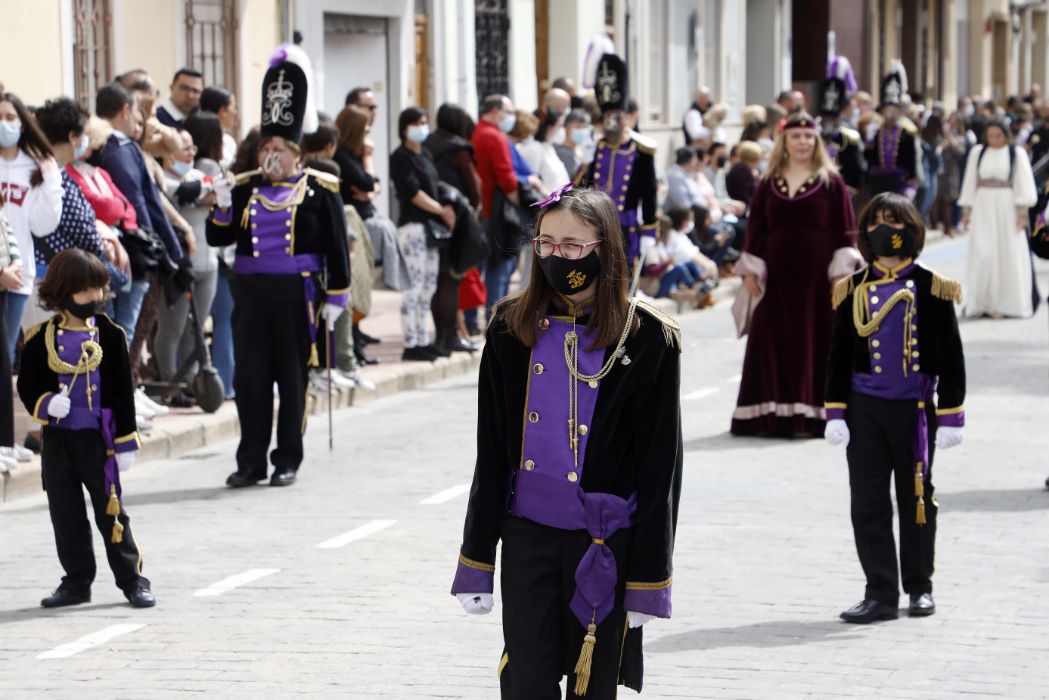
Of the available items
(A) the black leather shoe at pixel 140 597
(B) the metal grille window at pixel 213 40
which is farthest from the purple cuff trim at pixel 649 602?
(B) the metal grille window at pixel 213 40

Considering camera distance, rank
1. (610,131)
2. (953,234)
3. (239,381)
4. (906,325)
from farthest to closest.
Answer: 1. (953,234)
2. (610,131)
3. (239,381)
4. (906,325)

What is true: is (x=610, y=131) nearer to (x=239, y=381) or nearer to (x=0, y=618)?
(x=239, y=381)

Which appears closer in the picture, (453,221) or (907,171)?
(453,221)

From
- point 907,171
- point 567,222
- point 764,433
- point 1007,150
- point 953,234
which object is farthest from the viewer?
point 953,234

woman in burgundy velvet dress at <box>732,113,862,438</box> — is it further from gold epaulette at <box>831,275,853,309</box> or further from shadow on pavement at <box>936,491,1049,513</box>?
gold epaulette at <box>831,275,853,309</box>

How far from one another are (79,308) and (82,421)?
0.45 metres

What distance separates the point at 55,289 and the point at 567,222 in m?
3.70

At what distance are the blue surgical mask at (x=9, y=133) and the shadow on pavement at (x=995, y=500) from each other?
16.4ft

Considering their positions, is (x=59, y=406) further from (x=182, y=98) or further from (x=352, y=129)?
(x=352, y=129)

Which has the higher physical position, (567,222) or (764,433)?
(567,222)

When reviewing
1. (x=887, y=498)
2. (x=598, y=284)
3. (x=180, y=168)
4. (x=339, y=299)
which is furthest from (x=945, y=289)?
(x=180, y=168)

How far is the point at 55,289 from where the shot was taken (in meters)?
8.29

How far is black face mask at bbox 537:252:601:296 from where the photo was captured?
5.15 m

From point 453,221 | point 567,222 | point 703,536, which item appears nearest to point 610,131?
point 453,221
